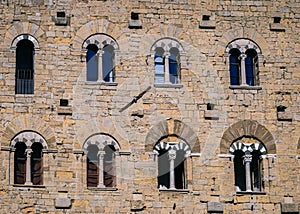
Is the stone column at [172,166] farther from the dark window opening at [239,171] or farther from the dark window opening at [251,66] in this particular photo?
the dark window opening at [251,66]

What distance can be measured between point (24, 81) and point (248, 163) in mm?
7206

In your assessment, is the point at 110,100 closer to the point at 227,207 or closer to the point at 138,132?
the point at 138,132

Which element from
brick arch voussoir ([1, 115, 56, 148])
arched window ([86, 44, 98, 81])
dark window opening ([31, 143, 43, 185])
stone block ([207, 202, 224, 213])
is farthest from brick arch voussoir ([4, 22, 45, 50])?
stone block ([207, 202, 224, 213])

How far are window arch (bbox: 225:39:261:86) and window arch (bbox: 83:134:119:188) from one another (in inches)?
172

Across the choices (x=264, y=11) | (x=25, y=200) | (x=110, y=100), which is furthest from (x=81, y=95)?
(x=264, y=11)

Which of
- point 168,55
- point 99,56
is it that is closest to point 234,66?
point 168,55

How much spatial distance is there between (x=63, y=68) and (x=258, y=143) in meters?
6.34

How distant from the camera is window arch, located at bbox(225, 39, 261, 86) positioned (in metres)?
39.5

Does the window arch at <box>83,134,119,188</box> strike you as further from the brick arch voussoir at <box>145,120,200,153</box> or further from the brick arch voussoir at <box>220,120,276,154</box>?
the brick arch voussoir at <box>220,120,276,154</box>

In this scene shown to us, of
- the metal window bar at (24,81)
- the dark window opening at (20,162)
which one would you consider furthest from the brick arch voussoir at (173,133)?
the metal window bar at (24,81)

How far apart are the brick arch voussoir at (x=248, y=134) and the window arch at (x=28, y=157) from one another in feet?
18.0

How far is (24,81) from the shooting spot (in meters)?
38.7

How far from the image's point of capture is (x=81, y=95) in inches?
1519

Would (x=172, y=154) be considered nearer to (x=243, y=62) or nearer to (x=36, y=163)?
(x=243, y=62)
